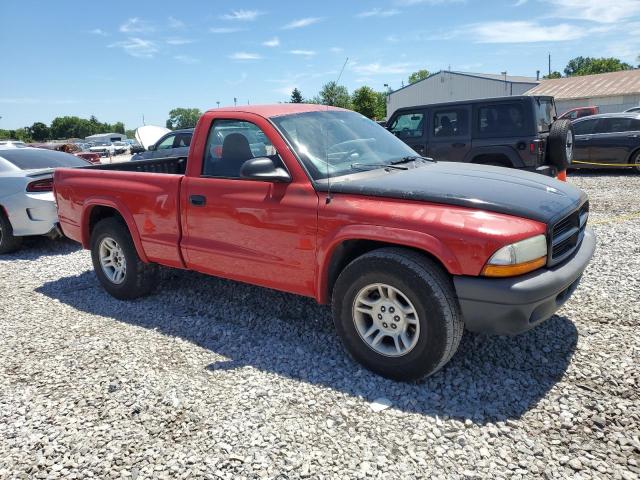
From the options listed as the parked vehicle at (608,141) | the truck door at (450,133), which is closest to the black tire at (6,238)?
the truck door at (450,133)

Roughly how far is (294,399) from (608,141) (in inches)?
502

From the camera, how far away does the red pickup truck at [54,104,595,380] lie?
2871 mm

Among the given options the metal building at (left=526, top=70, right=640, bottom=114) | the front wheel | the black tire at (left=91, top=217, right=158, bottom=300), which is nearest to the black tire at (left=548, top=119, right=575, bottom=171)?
the front wheel

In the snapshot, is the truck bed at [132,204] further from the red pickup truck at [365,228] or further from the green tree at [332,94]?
the green tree at [332,94]

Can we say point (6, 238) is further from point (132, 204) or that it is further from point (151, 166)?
point (132, 204)

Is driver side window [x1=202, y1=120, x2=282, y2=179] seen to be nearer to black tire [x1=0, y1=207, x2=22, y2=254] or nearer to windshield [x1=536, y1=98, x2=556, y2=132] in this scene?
black tire [x1=0, y1=207, x2=22, y2=254]

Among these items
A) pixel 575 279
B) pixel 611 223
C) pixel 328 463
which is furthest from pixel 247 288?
pixel 611 223

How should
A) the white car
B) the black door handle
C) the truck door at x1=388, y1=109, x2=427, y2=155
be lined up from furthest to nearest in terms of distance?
the truck door at x1=388, y1=109, x2=427, y2=155 → the white car → the black door handle

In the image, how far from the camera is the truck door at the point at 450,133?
9.00m

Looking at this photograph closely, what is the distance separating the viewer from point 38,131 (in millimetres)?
95312

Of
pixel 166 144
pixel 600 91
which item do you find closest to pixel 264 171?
pixel 166 144

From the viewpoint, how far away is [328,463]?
253cm

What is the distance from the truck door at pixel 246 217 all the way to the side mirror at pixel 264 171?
8 centimetres

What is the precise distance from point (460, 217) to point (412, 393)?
116 cm
